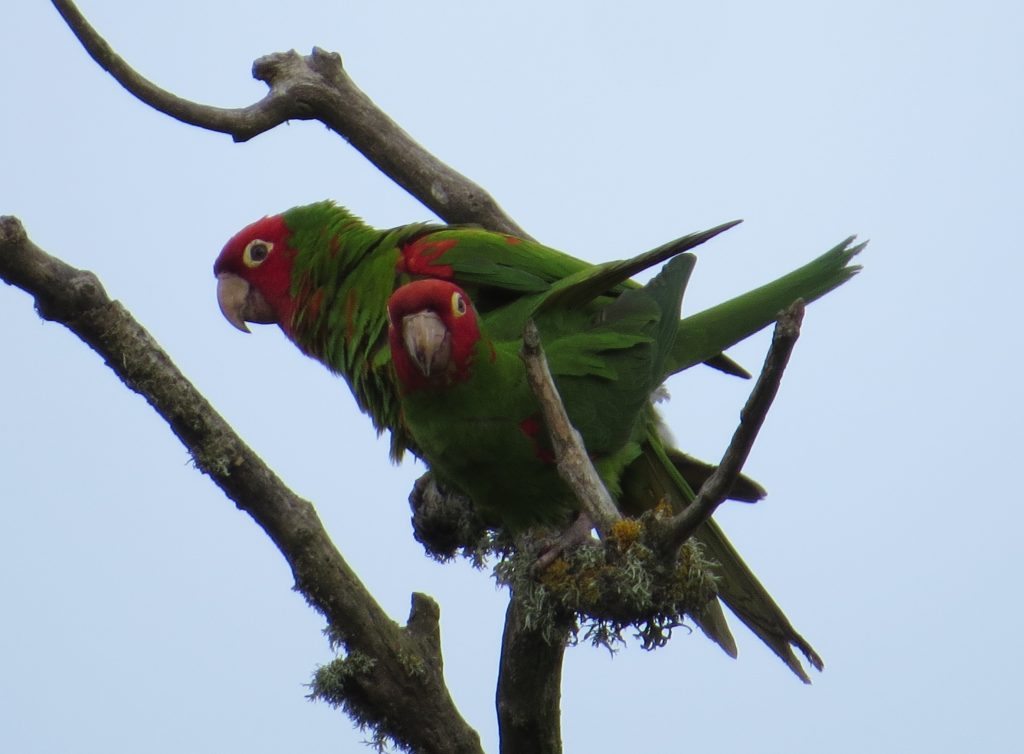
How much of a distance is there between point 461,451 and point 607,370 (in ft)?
1.89

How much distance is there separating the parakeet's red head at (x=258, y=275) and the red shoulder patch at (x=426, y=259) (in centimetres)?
67

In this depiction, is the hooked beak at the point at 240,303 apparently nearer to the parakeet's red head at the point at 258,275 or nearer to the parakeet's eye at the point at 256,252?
the parakeet's red head at the point at 258,275

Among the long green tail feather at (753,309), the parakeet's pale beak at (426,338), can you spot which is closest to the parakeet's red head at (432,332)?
the parakeet's pale beak at (426,338)

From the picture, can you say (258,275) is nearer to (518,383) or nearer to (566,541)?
(518,383)

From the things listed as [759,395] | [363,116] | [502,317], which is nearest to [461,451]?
[502,317]

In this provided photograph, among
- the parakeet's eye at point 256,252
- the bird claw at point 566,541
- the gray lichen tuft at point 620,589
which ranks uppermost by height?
the parakeet's eye at point 256,252

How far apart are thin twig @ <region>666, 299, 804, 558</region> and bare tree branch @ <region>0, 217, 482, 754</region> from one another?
113 centimetres

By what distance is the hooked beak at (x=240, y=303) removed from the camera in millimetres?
4980

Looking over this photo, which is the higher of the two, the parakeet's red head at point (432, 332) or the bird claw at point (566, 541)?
the parakeet's red head at point (432, 332)

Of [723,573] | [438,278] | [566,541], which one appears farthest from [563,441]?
[723,573]

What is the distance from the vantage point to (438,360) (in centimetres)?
358

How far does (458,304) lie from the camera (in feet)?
11.8

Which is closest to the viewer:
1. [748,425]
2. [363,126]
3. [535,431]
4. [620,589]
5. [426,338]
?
[748,425]

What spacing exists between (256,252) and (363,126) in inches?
28.0
